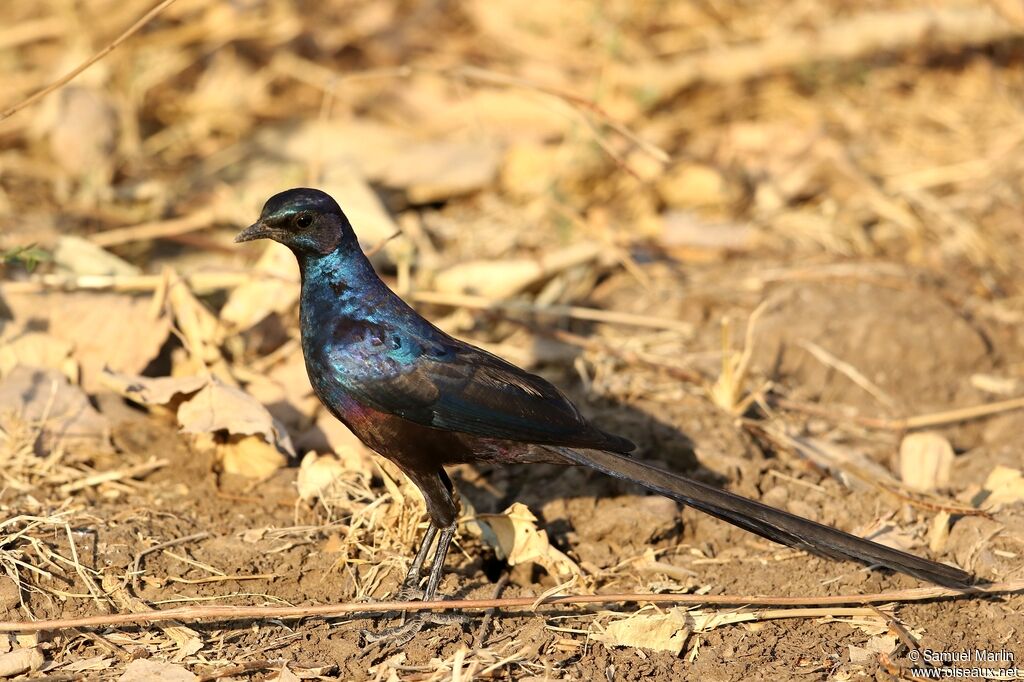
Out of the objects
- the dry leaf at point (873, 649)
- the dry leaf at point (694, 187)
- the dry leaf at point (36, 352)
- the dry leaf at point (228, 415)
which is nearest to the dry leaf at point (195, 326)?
the dry leaf at point (228, 415)

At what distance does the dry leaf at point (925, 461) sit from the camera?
500 centimetres

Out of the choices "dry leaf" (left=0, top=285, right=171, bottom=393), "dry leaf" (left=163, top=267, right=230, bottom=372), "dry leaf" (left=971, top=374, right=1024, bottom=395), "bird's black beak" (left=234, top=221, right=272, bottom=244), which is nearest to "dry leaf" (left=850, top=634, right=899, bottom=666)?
"dry leaf" (left=971, top=374, right=1024, bottom=395)

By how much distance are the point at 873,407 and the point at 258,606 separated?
10.5 feet

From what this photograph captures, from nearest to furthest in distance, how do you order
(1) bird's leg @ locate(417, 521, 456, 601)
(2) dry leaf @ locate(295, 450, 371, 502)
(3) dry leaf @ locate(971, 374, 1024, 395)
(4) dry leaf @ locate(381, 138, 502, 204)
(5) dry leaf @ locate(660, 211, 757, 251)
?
(1) bird's leg @ locate(417, 521, 456, 601), (2) dry leaf @ locate(295, 450, 371, 502), (3) dry leaf @ locate(971, 374, 1024, 395), (5) dry leaf @ locate(660, 211, 757, 251), (4) dry leaf @ locate(381, 138, 502, 204)

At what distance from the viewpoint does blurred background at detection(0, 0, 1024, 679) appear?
453 cm

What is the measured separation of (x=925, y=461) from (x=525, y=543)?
200 centimetres

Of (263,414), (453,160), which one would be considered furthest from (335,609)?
(453,160)

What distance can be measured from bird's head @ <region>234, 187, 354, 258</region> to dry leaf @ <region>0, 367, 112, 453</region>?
1.25 meters

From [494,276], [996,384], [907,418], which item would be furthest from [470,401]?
[996,384]

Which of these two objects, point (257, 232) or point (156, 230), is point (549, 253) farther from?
point (257, 232)

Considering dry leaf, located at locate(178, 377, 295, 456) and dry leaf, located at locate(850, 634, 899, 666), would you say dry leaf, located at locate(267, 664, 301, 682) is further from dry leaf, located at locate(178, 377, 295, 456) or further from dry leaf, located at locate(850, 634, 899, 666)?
dry leaf, located at locate(850, 634, 899, 666)

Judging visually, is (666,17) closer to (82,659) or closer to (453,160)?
(453,160)

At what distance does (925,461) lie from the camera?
5.06 meters

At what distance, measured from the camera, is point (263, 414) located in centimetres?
459
